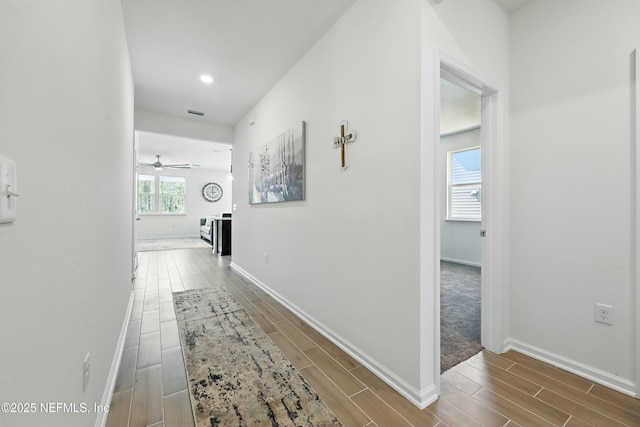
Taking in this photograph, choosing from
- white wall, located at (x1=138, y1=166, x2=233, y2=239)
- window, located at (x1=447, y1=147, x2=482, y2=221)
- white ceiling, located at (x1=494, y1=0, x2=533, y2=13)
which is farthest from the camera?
white wall, located at (x1=138, y1=166, x2=233, y2=239)

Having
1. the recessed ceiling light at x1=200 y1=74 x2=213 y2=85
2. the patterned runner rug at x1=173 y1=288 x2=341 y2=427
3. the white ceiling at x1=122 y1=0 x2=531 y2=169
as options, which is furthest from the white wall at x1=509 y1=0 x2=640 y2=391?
the recessed ceiling light at x1=200 y1=74 x2=213 y2=85

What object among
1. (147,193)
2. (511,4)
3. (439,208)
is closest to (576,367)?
(439,208)

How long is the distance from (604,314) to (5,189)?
2.70 meters

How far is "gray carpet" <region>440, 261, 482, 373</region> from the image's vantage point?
1.97 metres

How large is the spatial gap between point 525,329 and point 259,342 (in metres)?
2.03

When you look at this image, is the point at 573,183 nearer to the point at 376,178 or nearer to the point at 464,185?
the point at 376,178

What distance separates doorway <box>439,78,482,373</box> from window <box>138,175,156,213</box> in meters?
9.07

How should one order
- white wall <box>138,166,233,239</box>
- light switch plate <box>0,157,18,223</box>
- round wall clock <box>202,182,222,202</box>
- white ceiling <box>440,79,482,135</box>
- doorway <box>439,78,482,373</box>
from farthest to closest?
round wall clock <box>202,182,222,202</box> < white wall <box>138,166,233,239</box> < doorway <box>439,78,482,373</box> < white ceiling <box>440,79,482,135</box> < light switch plate <box>0,157,18,223</box>

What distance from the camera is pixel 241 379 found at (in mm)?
1641

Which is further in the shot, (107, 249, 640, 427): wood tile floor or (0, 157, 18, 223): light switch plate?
(107, 249, 640, 427): wood tile floor

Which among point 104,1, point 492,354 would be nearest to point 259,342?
point 492,354

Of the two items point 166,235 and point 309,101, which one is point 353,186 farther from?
point 166,235

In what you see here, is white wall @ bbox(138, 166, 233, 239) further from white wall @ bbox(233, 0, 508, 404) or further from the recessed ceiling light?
white wall @ bbox(233, 0, 508, 404)

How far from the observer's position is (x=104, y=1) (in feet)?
4.59
